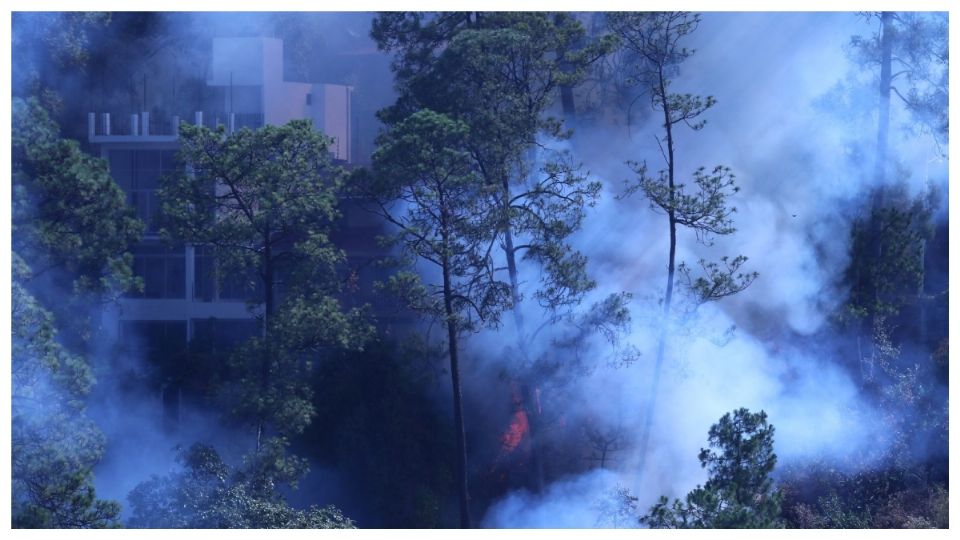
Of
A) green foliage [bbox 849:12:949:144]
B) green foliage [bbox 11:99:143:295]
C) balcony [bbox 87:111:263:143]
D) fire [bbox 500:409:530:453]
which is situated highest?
green foliage [bbox 849:12:949:144]

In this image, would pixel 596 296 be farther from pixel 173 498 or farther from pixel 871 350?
pixel 173 498

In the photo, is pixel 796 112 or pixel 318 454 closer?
pixel 318 454

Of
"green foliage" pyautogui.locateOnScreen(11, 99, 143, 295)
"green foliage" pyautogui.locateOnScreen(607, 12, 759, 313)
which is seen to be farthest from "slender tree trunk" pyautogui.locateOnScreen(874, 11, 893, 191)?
"green foliage" pyautogui.locateOnScreen(11, 99, 143, 295)

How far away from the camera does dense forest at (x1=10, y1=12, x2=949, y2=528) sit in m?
13.6

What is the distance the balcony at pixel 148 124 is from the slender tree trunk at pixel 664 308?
542cm

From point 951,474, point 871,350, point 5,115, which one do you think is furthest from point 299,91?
point 951,474

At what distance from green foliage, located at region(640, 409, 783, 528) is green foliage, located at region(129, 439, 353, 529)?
3.86 m

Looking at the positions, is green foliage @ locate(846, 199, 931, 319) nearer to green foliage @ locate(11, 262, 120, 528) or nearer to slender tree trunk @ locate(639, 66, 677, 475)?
slender tree trunk @ locate(639, 66, 677, 475)

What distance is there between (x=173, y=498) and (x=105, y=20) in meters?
5.83

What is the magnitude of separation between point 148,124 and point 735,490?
9351 millimetres

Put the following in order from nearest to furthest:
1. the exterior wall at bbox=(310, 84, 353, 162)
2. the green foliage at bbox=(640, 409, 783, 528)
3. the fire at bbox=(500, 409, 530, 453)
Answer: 1. the green foliage at bbox=(640, 409, 783, 528)
2. the fire at bbox=(500, 409, 530, 453)
3. the exterior wall at bbox=(310, 84, 353, 162)

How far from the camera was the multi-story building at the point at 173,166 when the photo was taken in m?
16.0

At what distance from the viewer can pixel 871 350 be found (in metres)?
15.2

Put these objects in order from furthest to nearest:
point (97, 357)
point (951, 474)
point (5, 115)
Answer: point (97, 357), point (951, 474), point (5, 115)
